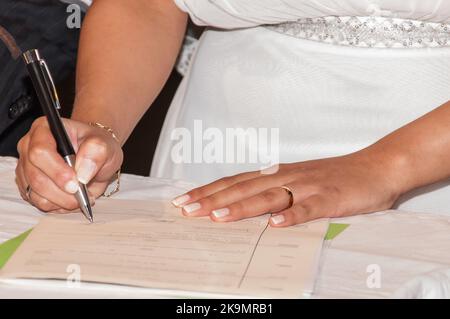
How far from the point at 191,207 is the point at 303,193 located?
0.48ft

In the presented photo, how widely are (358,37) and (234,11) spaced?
0.20m

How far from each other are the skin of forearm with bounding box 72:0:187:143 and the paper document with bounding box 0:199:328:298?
0.31 m

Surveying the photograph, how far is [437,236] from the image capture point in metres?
0.96

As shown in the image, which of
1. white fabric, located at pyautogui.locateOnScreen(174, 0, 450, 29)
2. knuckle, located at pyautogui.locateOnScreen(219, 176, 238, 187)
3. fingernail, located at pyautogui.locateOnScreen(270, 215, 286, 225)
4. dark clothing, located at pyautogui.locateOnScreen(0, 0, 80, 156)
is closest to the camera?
fingernail, located at pyautogui.locateOnScreen(270, 215, 286, 225)

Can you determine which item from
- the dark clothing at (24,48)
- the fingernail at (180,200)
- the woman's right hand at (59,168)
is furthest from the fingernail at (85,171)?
the dark clothing at (24,48)

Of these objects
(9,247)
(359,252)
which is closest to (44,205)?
(9,247)

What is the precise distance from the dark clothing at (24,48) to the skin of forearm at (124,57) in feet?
0.34

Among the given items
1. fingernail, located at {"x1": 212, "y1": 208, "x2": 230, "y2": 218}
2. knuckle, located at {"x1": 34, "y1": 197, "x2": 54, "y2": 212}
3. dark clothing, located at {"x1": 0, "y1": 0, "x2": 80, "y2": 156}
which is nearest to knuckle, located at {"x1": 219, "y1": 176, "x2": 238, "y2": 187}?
fingernail, located at {"x1": 212, "y1": 208, "x2": 230, "y2": 218}

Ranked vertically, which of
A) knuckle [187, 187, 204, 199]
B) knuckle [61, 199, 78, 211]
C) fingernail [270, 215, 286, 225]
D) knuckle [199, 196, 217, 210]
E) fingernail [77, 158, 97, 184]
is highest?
fingernail [270, 215, 286, 225]

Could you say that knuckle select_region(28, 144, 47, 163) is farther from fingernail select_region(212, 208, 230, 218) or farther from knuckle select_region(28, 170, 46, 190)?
fingernail select_region(212, 208, 230, 218)

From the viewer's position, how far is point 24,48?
4.86ft

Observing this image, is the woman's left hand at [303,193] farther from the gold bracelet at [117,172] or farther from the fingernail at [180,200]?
the gold bracelet at [117,172]

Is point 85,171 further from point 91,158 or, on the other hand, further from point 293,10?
point 293,10

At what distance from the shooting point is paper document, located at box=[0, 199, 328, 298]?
81 cm
